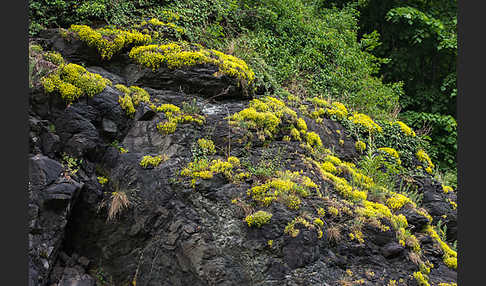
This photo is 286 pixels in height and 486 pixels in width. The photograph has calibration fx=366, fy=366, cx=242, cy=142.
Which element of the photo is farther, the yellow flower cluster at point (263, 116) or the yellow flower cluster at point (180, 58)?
the yellow flower cluster at point (180, 58)

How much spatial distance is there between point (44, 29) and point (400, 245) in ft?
25.6

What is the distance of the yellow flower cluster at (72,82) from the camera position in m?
6.08

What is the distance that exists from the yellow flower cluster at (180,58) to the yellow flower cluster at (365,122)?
306cm

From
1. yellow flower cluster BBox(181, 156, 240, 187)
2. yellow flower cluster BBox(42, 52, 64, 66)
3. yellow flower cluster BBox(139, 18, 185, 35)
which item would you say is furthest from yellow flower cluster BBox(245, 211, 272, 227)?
yellow flower cluster BBox(139, 18, 185, 35)

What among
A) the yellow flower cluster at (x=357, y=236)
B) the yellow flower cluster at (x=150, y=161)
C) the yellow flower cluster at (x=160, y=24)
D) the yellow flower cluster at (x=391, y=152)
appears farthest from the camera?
the yellow flower cluster at (x=391, y=152)

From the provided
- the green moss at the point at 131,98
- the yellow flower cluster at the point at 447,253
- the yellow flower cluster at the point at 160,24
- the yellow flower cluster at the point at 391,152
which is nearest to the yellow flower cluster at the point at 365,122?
the yellow flower cluster at the point at 391,152

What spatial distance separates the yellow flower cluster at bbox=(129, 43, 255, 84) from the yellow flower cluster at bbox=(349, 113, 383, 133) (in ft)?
10.0

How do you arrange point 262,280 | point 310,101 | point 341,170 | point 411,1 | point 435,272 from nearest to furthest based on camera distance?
point 262,280 → point 435,272 → point 341,170 → point 310,101 → point 411,1

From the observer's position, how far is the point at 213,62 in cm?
780

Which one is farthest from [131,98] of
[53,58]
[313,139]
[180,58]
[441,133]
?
[441,133]

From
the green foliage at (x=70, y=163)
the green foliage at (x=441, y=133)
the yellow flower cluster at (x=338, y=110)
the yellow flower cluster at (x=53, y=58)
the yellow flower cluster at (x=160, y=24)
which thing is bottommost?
the green foliage at (x=441, y=133)

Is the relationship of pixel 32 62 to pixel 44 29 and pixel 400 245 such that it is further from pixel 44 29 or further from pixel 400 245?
pixel 400 245

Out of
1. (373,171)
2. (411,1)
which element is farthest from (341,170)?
(411,1)

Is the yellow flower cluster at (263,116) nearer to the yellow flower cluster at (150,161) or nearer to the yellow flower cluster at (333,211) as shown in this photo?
the yellow flower cluster at (150,161)
